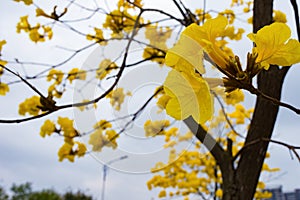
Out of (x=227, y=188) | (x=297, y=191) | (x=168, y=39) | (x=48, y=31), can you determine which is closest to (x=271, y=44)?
(x=227, y=188)

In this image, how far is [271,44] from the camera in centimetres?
33

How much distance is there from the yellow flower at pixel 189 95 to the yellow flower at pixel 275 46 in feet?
0.21

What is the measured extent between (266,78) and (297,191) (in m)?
1.81

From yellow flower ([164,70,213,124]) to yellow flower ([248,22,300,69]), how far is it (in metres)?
0.07

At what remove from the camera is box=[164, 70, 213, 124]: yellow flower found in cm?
33

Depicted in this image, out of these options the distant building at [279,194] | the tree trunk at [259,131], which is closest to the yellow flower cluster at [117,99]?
the tree trunk at [259,131]

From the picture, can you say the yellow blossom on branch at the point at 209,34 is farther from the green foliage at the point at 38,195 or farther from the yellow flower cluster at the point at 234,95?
the green foliage at the point at 38,195

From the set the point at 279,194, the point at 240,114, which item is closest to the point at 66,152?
the point at 240,114

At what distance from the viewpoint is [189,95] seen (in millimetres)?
338

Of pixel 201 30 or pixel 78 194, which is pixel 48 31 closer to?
pixel 201 30

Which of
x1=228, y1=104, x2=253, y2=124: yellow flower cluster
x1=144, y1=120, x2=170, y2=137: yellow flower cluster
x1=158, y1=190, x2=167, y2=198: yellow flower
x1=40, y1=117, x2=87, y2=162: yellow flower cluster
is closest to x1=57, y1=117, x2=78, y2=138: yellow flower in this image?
x1=40, y1=117, x2=87, y2=162: yellow flower cluster

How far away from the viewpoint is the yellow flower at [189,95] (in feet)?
1.08

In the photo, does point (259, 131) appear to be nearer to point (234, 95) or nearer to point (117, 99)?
point (234, 95)

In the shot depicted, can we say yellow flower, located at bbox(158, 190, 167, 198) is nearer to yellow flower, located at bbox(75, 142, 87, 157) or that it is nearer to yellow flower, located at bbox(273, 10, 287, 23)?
yellow flower, located at bbox(75, 142, 87, 157)
